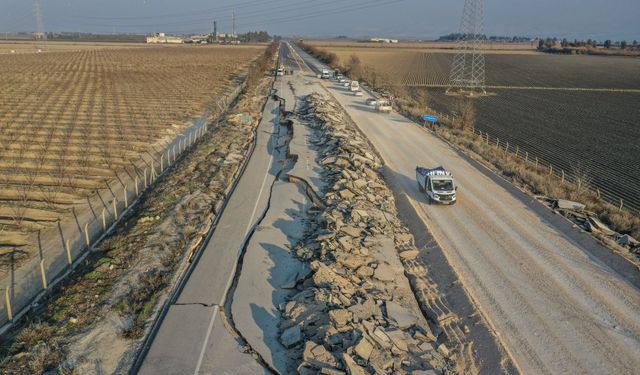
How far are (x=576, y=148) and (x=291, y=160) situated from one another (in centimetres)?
2124

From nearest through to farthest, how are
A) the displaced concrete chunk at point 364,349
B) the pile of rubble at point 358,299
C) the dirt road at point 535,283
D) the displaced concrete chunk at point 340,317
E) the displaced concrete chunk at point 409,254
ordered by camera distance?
the displaced concrete chunk at point 364,349 < the pile of rubble at point 358,299 < the displaced concrete chunk at point 340,317 < the dirt road at point 535,283 < the displaced concrete chunk at point 409,254

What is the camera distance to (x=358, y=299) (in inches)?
553

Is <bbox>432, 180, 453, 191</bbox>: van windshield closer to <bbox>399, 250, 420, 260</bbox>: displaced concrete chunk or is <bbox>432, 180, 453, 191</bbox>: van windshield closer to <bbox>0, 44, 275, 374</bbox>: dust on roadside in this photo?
<bbox>399, 250, 420, 260</bbox>: displaced concrete chunk

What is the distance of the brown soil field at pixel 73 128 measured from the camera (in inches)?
902

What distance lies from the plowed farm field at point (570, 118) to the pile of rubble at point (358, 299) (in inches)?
519

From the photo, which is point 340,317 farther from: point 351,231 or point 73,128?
point 73,128

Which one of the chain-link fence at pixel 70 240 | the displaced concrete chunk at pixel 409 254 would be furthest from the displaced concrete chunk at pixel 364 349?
the chain-link fence at pixel 70 240

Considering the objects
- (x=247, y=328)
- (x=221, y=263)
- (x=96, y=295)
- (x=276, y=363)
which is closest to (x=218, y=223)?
(x=221, y=263)

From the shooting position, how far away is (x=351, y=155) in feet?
91.3

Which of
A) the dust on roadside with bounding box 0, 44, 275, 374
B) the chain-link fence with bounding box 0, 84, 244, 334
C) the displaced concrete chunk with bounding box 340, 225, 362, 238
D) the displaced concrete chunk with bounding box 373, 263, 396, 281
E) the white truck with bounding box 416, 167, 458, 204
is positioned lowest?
the chain-link fence with bounding box 0, 84, 244, 334

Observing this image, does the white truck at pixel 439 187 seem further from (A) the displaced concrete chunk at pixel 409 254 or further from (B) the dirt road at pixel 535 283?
(A) the displaced concrete chunk at pixel 409 254

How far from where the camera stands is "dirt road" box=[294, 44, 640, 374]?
12789 mm

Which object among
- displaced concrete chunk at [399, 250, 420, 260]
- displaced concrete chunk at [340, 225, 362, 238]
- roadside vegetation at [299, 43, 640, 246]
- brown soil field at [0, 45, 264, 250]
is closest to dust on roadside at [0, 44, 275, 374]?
brown soil field at [0, 45, 264, 250]

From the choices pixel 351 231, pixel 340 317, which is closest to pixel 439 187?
pixel 351 231
